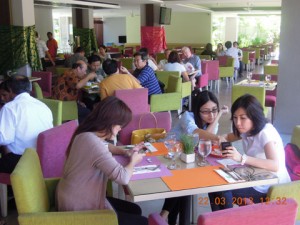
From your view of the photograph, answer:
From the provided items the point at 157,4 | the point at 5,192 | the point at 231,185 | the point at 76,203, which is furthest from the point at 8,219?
the point at 157,4

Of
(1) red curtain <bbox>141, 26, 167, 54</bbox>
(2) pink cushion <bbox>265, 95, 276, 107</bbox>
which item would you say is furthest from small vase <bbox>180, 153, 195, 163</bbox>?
(1) red curtain <bbox>141, 26, 167, 54</bbox>

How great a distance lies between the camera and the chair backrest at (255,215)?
50.4 inches

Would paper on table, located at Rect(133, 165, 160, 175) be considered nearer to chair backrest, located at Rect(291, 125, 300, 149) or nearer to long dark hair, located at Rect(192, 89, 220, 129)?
long dark hair, located at Rect(192, 89, 220, 129)

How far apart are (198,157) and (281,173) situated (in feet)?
1.61

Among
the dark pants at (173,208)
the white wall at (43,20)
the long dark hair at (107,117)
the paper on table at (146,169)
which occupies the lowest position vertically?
the dark pants at (173,208)

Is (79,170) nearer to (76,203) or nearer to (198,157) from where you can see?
(76,203)

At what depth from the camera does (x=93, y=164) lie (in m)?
1.88

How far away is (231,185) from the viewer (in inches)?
78.2

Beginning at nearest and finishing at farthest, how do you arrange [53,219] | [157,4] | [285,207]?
[285,207] → [53,219] → [157,4]

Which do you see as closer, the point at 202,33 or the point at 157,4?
the point at 157,4

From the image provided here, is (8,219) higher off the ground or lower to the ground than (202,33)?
lower

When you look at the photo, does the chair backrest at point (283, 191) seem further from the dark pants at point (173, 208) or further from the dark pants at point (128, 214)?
the dark pants at point (173, 208)

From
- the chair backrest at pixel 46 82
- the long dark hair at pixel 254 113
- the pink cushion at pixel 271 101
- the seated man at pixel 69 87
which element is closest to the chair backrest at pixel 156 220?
the long dark hair at pixel 254 113

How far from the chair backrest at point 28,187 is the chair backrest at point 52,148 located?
0.45 m
